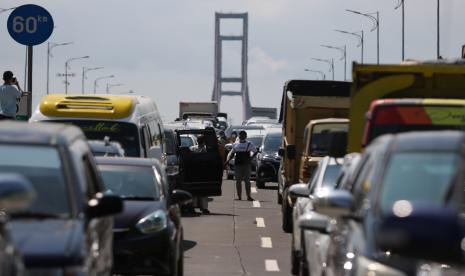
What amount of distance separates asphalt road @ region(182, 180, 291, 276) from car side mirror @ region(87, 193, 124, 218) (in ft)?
26.3

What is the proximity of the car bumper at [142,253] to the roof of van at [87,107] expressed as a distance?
8090 millimetres

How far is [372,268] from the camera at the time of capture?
28.3 feet

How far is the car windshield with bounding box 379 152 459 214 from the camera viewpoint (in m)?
9.02

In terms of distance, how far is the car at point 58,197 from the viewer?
9219mm

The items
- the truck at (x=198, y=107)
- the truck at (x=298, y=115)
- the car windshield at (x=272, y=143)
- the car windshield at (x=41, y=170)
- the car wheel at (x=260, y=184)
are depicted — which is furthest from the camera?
the truck at (x=198, y=107)

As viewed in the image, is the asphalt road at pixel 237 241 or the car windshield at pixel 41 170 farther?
the asphalt road at pixel 237 241

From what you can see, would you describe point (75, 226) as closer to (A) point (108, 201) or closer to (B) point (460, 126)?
(A) point (108, 201)

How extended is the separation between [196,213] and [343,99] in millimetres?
4020

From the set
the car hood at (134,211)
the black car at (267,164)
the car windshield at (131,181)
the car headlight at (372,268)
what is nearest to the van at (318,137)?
the car windshield at (131,181)

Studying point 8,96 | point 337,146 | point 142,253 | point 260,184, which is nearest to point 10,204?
point 142,253

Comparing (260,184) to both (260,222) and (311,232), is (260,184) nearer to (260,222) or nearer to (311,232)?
(260,222)

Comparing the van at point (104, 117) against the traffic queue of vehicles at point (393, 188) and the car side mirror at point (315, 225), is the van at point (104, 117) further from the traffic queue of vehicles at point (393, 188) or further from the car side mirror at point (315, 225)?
the car side mirror at point (315, 225)

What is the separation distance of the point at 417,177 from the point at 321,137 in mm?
16154

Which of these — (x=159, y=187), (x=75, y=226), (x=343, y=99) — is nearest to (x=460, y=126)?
(x=159, y=187)
